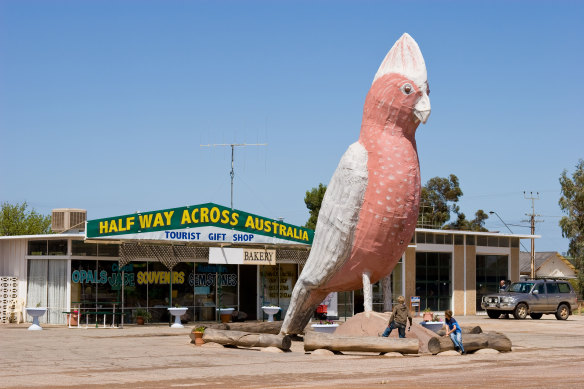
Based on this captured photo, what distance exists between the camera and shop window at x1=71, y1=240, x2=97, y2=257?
30625mm

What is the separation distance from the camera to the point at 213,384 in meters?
13.4

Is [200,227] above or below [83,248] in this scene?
above

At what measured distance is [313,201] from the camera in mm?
64875

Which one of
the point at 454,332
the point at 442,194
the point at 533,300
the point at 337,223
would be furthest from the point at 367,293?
the point at 442,194

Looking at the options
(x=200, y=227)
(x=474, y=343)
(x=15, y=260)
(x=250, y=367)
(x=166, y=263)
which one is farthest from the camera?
(x=15, y=260)

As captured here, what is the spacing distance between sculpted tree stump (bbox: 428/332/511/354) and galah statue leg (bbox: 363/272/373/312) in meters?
1.77

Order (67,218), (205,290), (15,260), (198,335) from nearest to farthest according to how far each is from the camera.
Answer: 1. (198,335)
2. (15,260)
3. (205,290)
4. (67,218)

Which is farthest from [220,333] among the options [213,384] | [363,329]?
[213,384]

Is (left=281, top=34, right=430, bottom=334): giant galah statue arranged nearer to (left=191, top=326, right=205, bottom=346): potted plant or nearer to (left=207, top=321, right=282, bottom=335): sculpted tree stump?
(left=191, top=326, right=205, bottom=346): potted plant

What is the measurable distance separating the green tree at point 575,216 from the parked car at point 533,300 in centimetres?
2253

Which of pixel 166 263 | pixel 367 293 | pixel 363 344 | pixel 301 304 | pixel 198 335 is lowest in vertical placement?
pixel 198 335

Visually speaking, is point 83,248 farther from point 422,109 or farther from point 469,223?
point 469,223

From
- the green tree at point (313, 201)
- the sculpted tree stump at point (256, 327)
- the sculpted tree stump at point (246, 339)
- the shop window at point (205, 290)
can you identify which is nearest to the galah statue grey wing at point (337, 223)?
the sculpted tree stump at point (246, 339)

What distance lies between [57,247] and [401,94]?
1630 centimetres
